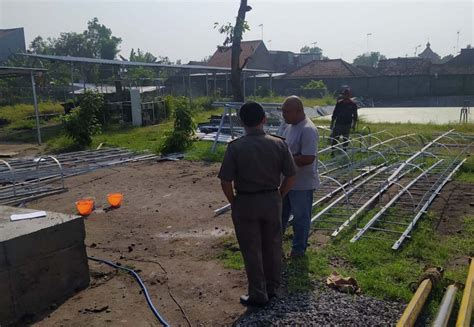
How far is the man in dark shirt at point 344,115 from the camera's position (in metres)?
10.2

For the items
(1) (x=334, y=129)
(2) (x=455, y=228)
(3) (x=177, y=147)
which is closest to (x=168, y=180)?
(3) (x=177, y=147)

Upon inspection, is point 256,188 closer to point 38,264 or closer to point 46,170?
point 38,264

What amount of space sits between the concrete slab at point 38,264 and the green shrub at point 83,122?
960 cm

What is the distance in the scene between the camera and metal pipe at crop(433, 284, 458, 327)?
3.36 meters

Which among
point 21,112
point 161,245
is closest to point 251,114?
point 161,245

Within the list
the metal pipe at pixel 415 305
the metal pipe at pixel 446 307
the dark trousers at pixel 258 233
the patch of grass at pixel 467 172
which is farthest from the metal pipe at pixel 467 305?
the patch of grass at pixel 467 172

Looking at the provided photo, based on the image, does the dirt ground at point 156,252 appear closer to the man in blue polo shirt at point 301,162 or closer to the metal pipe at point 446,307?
the man in blue polo shirt at point 301,162

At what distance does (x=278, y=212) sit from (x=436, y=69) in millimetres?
47354

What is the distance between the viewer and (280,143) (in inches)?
151

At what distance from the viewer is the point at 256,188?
12.3 ft

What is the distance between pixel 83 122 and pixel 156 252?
31.7 ft

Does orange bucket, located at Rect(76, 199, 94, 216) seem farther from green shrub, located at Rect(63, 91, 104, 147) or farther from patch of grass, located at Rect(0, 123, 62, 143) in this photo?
patch of grass, located at Rect(0, 123, 62, 143)

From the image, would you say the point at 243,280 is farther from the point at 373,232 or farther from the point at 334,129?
the point at 334,129

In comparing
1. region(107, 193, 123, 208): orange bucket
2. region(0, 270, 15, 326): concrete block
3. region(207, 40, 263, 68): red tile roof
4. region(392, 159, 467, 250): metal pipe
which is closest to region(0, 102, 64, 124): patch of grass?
region(107, 193, 123, 208): orange bucket
